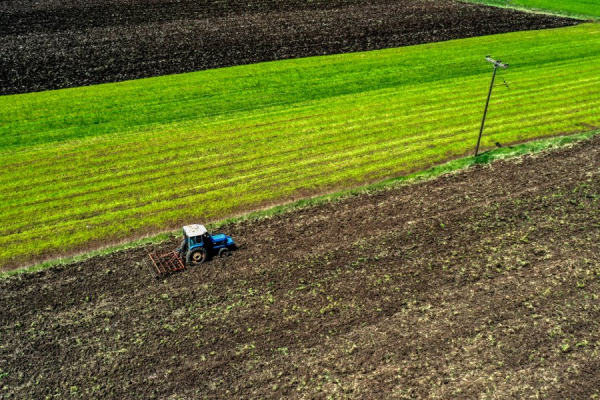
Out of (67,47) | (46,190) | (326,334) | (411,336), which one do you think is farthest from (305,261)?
(67,47)

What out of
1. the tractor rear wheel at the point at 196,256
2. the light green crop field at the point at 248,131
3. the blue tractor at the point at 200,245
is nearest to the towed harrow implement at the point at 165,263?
the blue tractor at the point at 200,245

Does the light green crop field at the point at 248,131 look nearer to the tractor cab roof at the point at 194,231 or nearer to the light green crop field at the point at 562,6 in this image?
the tractor cab roof at the point at 194,231

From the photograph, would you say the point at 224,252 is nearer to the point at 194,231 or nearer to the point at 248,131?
the point at 194,231

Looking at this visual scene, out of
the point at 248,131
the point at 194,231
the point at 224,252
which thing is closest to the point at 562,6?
the point at 248,131

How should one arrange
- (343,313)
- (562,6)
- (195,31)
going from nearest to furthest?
(343,313) → (195,31) → (562,6)

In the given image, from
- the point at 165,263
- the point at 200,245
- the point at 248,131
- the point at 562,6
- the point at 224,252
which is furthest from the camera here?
the point at 562,6

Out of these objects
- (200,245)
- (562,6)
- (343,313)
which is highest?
(562,6)

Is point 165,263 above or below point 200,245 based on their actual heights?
below
